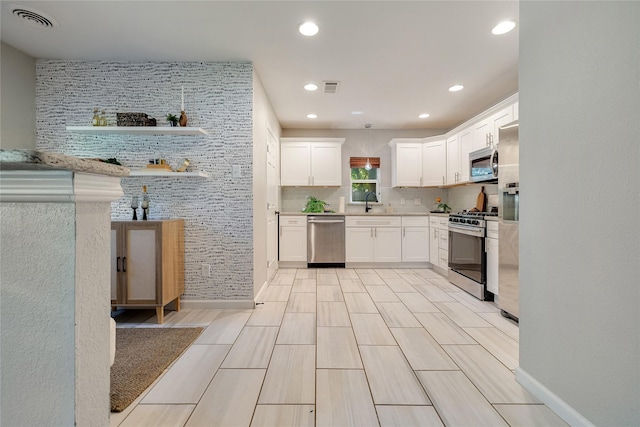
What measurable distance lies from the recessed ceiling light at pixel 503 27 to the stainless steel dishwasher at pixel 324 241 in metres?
3.23

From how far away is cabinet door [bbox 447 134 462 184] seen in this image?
15.0 feet

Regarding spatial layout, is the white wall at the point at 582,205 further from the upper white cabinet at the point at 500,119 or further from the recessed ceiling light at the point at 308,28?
the upper white cabinet at the point at 500,119

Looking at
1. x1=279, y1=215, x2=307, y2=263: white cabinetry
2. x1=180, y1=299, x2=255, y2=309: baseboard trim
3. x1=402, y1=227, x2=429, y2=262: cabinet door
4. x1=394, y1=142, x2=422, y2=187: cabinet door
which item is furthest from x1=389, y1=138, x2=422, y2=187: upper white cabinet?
x1=180, y1=299, x2=255, y2=309: baseboard trim

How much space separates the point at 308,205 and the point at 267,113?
6.26ft

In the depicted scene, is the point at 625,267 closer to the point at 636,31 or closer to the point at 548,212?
the point at 548,212

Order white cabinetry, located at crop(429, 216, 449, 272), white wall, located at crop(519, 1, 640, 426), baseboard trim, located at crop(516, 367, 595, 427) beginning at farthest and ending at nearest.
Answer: white cabinetry, located at crop(429, 216, 449, 272) < baseboard trim, located at crop(516, 367, 595, 427) < white wall, located at crop(519, 1, 640, 426)

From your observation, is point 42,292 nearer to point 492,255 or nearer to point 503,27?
point 503,27

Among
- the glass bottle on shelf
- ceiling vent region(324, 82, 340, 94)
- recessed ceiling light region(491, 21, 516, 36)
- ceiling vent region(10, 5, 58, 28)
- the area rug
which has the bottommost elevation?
the area rug

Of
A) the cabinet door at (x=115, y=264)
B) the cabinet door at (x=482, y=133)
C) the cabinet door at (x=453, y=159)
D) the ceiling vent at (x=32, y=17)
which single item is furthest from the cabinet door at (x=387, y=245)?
the ceiling vent at (x=32, y=17)

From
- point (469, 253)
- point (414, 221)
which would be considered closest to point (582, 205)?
point (469, 253)

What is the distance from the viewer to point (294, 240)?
5.02m

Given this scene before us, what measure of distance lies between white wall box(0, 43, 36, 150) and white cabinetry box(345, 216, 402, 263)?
3978 mm

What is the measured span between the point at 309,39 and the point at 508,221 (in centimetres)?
238

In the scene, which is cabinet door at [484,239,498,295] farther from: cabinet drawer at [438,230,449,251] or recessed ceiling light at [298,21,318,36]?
recessed ceiling light at [298,21,318,36]
